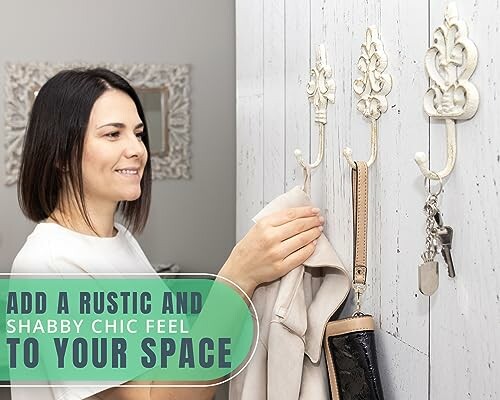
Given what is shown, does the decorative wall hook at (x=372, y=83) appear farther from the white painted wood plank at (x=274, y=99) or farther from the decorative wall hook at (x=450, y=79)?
the white painted wood plank at (x=274, y=99)

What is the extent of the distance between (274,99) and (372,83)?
0.52 meters

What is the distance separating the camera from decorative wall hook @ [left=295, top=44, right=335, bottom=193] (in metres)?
0.98

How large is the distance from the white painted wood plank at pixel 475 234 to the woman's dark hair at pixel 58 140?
0.79 metres

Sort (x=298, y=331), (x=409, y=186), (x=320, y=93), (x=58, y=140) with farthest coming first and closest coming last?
(x=58, y=140) < (x=320, y=93) < (x=298, y=331) < (x=409, y=186)

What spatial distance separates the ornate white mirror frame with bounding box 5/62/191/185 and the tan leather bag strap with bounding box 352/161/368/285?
236cm

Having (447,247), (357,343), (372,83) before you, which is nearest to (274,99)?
(372,83)

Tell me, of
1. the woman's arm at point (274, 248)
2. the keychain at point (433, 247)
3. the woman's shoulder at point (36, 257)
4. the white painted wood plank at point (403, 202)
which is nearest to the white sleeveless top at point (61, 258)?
the woman's shoulder at point (36, 257)

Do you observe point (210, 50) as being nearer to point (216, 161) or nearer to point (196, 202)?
point (216, 161)

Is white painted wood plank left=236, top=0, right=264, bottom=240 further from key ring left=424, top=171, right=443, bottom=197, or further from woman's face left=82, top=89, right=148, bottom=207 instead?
key ring left=424, top=171, right=443, bottom=197

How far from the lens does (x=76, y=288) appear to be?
1122 millimetres

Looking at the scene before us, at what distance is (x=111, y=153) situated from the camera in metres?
1.29

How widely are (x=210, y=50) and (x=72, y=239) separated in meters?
2.12

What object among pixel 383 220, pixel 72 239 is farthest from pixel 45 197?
pixel 383 220

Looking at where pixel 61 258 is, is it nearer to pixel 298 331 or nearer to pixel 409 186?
pixel 298 331
